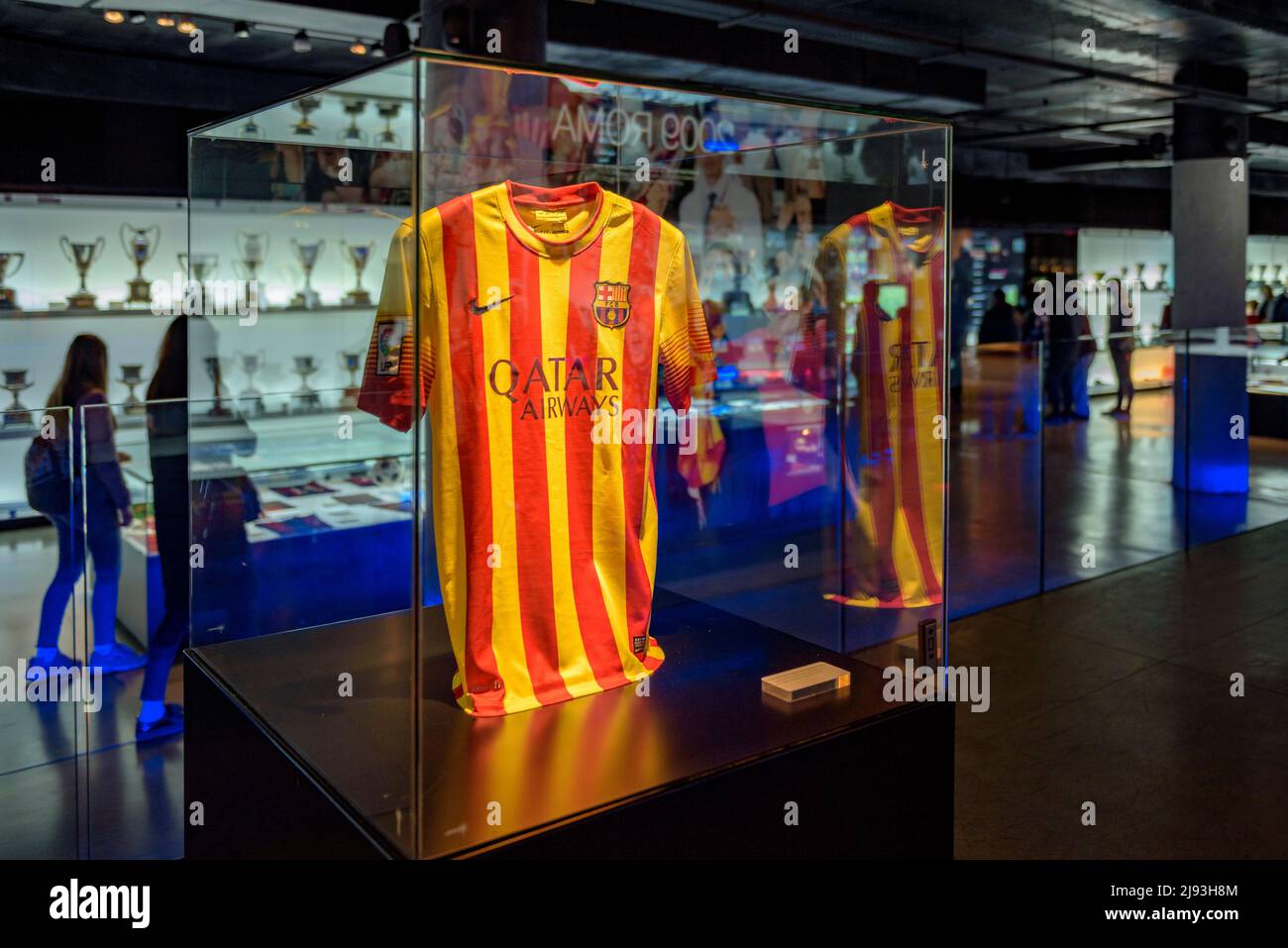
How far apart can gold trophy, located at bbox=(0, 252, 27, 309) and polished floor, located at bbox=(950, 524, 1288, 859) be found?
18.3 feet

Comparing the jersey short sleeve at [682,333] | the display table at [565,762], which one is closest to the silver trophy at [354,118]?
the jersey short sleeve at [682,333]

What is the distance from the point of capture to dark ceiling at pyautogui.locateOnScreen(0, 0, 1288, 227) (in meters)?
5.70

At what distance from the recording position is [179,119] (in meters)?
6.62

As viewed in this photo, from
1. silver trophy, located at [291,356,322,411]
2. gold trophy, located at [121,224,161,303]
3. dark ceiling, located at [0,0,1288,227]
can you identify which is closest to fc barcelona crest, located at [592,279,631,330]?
silver trophy, located at [291,356,322,411]

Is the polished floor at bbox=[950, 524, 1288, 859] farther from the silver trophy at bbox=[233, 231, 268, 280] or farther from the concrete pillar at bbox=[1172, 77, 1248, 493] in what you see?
the silver trophy at bbox=[233, 231, 268, 280]

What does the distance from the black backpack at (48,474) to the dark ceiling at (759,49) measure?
8.76 ft

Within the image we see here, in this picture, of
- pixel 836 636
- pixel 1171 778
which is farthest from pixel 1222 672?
pixel 836 636

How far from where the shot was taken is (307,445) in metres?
3.71

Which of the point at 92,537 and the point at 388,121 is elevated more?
the point at 388,121

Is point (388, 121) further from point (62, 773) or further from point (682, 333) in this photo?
point (62, 773)

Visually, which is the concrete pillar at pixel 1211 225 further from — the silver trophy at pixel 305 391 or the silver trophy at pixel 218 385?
the silver trophy at pixel 218 385

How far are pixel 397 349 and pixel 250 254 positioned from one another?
121cm

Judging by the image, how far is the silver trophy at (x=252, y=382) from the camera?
3.24 meters

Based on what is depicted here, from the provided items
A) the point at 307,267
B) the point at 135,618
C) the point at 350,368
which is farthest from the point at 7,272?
the point at 350,368
